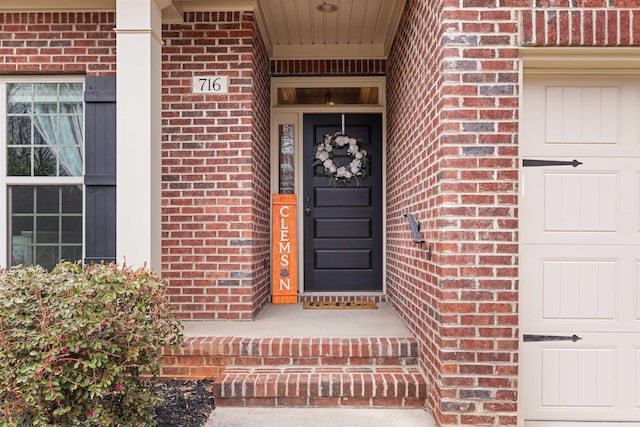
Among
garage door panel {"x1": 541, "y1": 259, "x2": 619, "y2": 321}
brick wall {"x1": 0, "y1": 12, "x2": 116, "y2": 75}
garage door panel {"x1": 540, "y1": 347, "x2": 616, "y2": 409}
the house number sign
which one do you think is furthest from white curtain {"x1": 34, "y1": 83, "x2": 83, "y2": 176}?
garage door panel {"x1": 540, "y1": 347, "x2": 616, "y2": 409}

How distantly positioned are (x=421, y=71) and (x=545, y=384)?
211cm

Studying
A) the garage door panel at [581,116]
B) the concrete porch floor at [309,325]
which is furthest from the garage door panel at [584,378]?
the garage door panel at [581,116]

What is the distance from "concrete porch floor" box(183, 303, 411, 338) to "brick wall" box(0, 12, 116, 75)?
7.65 ft

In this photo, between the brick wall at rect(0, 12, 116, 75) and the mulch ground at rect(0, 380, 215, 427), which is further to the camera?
the brick wall at rect(0, 12, 116, 75)

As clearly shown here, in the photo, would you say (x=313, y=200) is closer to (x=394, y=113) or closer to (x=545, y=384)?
(x=394, y=113)

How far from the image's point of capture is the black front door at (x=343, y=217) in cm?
474

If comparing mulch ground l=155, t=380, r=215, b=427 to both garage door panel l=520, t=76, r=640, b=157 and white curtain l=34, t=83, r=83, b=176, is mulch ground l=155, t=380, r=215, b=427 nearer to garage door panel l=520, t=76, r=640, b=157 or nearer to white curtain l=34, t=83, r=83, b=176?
white curtain l=34, t=83, r=83, b=176

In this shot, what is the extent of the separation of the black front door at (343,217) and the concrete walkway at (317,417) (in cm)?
206

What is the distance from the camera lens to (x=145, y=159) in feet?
9.05

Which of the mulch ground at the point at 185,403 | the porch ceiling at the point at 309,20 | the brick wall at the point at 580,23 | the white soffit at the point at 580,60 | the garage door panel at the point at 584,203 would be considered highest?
the porch ceiling at the point at 309,20

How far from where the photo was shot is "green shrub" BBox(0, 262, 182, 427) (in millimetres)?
1938

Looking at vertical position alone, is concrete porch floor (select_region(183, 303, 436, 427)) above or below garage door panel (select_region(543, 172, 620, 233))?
below

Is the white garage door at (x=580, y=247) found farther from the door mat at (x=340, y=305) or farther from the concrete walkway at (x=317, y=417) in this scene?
the door mat at (x=340, y=305)

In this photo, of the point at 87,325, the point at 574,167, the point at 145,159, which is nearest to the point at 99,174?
the point at 145,159
